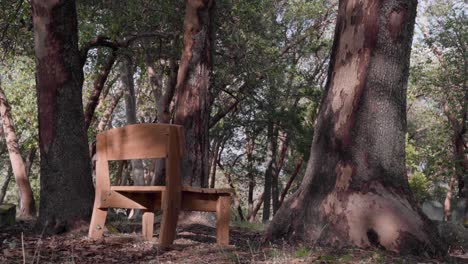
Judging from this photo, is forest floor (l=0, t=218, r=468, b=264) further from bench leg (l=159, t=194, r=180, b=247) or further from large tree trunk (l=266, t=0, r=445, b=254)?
large tree trunk (l=266, t=0, r=445, b=254)

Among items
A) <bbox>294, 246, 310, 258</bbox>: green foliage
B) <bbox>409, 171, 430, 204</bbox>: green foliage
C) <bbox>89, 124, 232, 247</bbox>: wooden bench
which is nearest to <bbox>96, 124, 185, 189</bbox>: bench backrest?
<bbox>89, 124, 232, 247</bbox>: wooden bench

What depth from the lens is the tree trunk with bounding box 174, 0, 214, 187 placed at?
9.31m

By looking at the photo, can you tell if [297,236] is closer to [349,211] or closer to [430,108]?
[349,211]

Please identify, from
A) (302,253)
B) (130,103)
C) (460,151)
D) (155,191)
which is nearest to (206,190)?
(155,191)

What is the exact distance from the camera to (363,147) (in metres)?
5.50

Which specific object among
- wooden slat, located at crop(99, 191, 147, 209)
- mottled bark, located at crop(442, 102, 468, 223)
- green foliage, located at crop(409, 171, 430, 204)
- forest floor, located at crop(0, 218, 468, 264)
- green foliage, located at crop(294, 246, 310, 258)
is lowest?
forest floor, located at crop(0, 218, 468, 264)

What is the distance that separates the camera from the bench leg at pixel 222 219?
5727 mm

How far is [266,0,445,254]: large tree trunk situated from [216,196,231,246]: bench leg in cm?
43

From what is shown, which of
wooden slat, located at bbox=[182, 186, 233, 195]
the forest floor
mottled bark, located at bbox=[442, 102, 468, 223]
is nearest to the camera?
the forest floor

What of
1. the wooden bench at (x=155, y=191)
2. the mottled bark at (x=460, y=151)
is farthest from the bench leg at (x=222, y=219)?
the mottled bark at (x=460, y=151)

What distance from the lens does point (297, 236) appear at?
5504 millimetres

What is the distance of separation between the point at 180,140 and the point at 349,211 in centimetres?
167

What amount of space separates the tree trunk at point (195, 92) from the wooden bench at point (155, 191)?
10.00ft

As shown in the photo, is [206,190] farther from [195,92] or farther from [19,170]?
[19,170]
